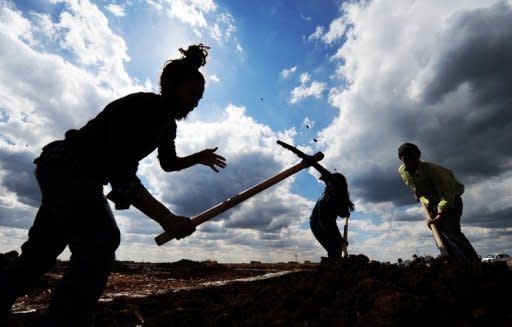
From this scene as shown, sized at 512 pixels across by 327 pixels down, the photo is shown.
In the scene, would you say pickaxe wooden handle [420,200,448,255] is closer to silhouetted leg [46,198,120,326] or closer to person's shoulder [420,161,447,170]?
person's shoulder [420,161,447,170]

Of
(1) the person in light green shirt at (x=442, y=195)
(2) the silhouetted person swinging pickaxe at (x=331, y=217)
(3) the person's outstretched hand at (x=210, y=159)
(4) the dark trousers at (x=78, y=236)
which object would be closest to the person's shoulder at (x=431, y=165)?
(1) the person in light green shirt at (x=442, y=195)

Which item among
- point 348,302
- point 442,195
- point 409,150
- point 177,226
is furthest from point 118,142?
point 442,195

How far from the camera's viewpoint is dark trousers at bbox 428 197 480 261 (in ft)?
13.0

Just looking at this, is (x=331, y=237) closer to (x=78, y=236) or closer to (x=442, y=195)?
(x=442, y=195)

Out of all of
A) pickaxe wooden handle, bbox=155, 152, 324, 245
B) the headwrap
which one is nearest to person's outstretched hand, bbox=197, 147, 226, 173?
pickaxe wooden handle, bbox=155, 152, 324, 245

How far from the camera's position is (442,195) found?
13.9 feet

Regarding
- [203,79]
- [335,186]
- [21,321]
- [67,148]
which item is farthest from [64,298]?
[335,186]

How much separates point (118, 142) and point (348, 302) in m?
1.78

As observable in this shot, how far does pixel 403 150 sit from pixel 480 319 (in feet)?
10.4

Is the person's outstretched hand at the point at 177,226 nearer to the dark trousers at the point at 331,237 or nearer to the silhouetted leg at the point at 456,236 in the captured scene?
the silhouetted leg at the point at 456,236

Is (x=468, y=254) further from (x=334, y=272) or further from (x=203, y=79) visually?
(x=203, y=79)

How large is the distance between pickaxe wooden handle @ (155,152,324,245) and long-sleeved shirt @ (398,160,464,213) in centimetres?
183

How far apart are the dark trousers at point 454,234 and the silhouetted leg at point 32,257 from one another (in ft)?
14.1

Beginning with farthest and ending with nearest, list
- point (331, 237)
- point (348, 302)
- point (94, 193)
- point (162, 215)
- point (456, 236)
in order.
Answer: point (331, 237), point (456, 236), point (348, 302), point (162, 215), point (94, 193)
